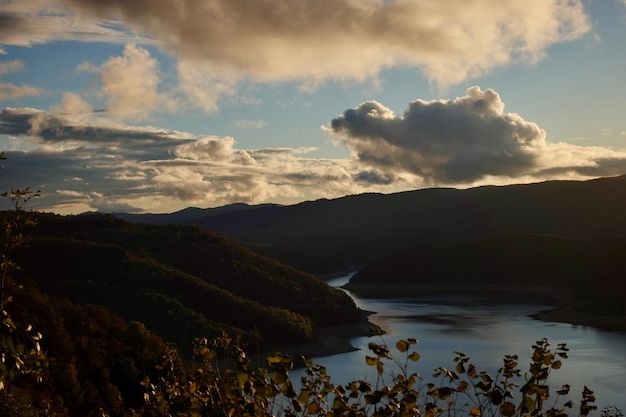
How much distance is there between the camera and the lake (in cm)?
5421

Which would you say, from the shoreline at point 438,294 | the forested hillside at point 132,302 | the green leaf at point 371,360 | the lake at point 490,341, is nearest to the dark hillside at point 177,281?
the forested hillside at point 132,302

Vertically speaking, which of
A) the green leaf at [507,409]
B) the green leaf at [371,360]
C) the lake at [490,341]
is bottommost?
the lake at [490,341]

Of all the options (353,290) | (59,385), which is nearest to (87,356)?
(59,385)

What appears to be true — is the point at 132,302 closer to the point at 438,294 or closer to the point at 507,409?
the point at 438,294

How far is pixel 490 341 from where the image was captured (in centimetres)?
7350

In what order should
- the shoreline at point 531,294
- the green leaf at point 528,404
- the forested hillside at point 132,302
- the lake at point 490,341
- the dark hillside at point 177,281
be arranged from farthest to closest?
the shoreline at point 531,294 < the dark hillside at point 177,281 < the lake at point 490,341 < the forested hillside at point 132,302 < the green leaf at point 528,404

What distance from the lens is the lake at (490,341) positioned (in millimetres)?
54206

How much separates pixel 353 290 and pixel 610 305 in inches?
2301

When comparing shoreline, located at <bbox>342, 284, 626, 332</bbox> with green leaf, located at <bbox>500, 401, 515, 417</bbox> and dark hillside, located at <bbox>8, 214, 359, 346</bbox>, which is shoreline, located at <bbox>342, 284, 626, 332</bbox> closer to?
dark hillside, located at <bbox>8, 214, 359, 346</bbox>

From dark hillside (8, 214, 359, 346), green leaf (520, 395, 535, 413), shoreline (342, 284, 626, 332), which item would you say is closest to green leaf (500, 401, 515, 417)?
green leaf (520, 395, 535, 413)

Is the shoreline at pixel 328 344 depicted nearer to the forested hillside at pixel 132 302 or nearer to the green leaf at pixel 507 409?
the forested hillside at pixel 132 302

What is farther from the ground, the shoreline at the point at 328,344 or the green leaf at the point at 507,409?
the green leaf at the point at 507,409

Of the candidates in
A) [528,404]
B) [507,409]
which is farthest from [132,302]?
[528,404]

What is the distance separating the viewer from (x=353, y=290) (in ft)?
492
